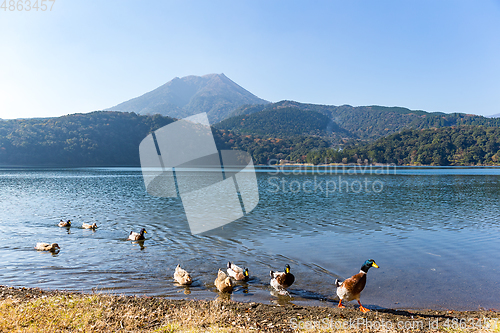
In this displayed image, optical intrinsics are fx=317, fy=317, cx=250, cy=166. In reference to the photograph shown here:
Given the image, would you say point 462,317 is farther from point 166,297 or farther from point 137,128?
point 137,128

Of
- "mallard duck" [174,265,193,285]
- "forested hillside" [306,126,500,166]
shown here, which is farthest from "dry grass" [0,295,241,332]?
"forested hillside" [306,126,500,166]

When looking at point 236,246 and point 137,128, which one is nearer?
point 236,246

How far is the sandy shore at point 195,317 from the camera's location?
664 centimetres

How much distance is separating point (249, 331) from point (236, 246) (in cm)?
949

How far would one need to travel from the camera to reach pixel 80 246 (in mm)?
15578

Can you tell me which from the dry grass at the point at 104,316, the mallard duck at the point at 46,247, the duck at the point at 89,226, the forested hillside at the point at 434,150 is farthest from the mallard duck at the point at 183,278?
the forested hillside at the point at 434,150

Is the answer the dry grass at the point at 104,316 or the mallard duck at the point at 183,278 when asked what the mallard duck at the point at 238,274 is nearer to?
the mallard duck at the point at 183,278

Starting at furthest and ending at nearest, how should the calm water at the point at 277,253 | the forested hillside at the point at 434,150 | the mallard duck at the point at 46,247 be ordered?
the forested hillside at the point at 434,150 → the mallard duck at the point at 46,247 → the calm water at the point at 277,253

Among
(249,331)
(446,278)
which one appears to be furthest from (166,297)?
(446,278)

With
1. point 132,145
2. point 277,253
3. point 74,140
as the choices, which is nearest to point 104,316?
point 277,253

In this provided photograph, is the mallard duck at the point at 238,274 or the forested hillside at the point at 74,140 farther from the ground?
the forested hillside at the point at 74,140

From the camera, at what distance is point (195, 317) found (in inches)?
281

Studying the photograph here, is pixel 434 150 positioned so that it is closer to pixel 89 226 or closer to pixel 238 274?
pixel 89 226

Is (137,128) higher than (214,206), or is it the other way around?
(137,128)
